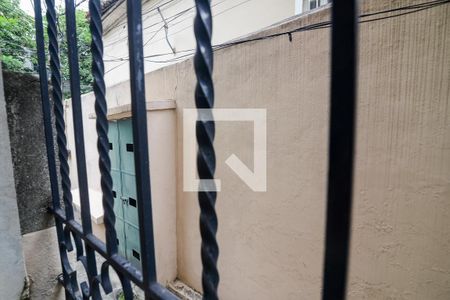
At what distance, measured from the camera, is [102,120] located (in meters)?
0.71

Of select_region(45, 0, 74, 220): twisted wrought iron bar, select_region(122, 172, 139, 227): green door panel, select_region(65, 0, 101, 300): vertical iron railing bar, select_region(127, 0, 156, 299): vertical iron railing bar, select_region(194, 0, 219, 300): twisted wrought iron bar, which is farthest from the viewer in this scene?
select_region(122, 172, 139, 227): green door panel

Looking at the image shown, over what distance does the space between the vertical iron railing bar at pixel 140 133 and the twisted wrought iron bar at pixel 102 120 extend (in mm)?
152

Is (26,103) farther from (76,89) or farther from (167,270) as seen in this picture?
(167,270)

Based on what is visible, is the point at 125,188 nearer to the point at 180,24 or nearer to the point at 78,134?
the point at 180,24

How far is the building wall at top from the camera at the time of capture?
124 inches

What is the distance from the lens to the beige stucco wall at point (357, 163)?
57.3 inches

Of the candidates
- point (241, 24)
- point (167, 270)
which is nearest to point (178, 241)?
point (167, 270)

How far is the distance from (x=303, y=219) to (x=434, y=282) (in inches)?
34.3

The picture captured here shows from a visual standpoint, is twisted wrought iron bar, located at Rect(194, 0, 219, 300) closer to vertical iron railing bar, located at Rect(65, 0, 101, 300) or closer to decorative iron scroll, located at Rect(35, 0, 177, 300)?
decorative iron scroll, located at Rect(35, 0, 177, 300)

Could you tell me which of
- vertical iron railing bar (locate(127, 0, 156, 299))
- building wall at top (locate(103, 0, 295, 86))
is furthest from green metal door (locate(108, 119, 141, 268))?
vertical iron railing bar (locate(127, 0, 156, 299))

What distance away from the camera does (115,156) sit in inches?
149

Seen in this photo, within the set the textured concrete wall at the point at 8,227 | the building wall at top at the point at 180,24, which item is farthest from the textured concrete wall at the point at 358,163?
the textured concrete wall at the point at 8,227

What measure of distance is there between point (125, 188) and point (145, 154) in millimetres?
3373

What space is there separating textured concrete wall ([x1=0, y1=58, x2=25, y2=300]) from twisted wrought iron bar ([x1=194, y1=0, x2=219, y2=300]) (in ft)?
2.77
